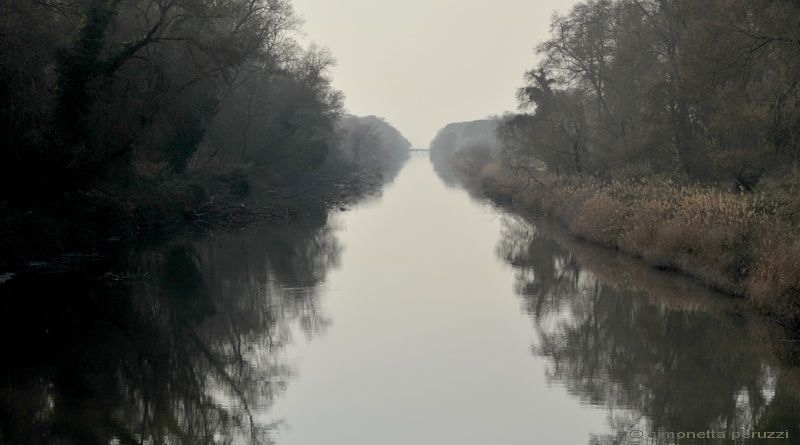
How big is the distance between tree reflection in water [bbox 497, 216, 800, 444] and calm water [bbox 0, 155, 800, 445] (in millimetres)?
41

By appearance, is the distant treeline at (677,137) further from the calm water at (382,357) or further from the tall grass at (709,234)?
the calm water at (382,357)

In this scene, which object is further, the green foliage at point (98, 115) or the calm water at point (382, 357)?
the green foliage at point (98, 115)

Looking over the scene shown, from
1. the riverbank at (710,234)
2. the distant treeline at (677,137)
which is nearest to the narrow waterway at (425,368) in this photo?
the riverbank at (710,234)

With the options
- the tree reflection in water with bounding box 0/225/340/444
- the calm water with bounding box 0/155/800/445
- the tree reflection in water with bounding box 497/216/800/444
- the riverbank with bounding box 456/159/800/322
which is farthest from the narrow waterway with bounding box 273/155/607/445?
the riverbank with bounding box 456/159/800/322

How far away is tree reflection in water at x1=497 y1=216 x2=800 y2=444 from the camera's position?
30.5ft

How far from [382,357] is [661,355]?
427 centimetres

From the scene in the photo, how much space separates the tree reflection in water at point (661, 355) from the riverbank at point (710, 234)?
494 millimetres

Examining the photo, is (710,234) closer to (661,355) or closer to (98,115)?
(661,355)

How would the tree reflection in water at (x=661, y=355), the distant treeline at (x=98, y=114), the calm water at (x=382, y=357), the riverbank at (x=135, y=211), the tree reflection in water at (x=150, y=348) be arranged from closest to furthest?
the tree reflection in water at (x=150, y=348) < the calm water at (x=382, y=357) < the tree reflection in water at (x=661, y=355) < the distant treeline at (x=98, y=114) < the riverbank at (x=135, y=211)

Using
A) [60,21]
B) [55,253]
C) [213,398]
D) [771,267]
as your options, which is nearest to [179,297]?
[55,253]

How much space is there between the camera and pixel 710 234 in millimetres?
17094

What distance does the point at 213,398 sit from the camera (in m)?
9.79

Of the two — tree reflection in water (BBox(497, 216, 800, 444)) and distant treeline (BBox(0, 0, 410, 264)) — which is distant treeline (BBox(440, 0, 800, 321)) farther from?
distant treeline (BBox(0, 0, 410, 264))

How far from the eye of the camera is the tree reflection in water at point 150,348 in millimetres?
8703
